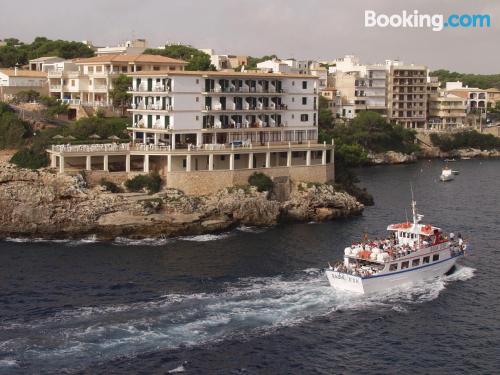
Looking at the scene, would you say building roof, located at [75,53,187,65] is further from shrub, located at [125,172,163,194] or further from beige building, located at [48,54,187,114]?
shrub, located at [125,172,163,194]

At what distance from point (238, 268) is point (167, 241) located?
42.7ft

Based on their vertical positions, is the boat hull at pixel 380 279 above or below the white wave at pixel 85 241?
below

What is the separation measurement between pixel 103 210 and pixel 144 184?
6.28m

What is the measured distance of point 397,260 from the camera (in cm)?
6203

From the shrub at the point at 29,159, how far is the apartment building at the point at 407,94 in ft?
380

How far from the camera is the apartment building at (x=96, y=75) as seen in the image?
381 feet

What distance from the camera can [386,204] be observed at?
333 ft

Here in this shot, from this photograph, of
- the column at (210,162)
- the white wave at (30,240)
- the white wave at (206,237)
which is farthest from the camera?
the column at (210,162)

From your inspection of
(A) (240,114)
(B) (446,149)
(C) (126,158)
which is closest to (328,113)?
(B) (446,149)

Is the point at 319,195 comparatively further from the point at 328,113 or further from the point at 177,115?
the point at 328,113

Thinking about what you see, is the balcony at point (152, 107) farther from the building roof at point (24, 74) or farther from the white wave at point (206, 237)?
the building roof at point (24, 74)

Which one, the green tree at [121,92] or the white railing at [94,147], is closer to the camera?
the white railing at [94,147]

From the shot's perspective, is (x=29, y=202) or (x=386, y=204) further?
(x=386, y=204)

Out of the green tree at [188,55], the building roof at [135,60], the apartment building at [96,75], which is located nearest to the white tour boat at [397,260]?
the building roof at [135,60]
